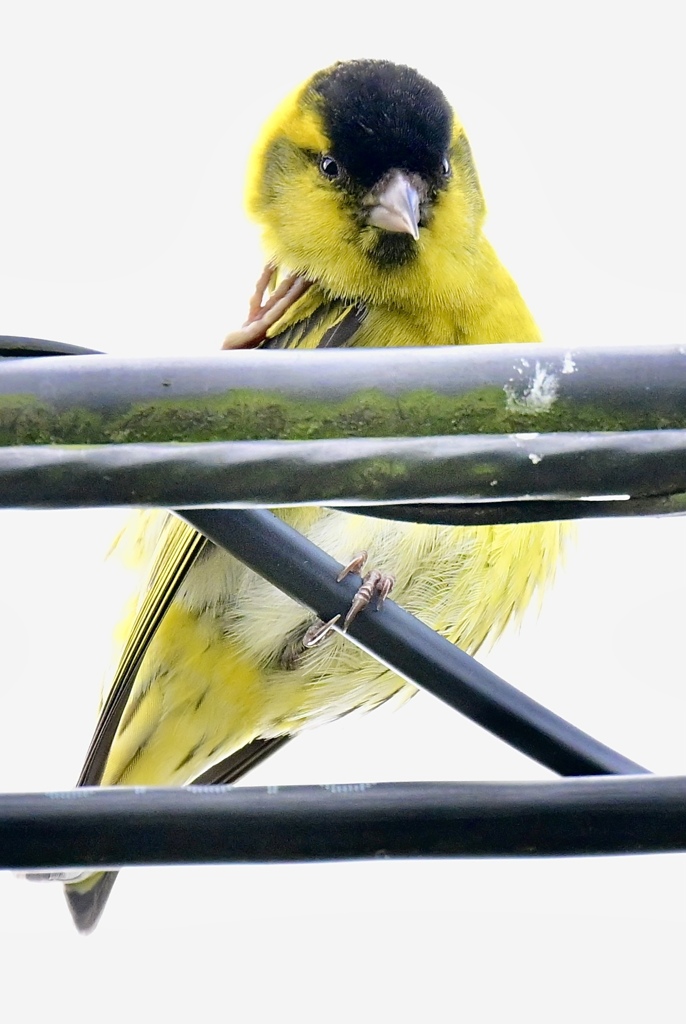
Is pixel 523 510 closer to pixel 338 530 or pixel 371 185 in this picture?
pixel 338 530

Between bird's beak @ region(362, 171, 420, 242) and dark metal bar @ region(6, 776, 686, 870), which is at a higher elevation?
bird's beak @ region(362, 171, 420, 242)

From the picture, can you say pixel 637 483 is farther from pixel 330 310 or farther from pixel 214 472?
pixel 330 310

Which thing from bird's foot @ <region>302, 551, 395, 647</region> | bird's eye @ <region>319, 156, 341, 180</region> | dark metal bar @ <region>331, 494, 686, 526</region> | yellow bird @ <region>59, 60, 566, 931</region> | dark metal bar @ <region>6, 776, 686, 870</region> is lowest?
dark metal bar @ <region>6, 776, 686, 870</region>

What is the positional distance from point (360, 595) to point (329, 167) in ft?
6.15

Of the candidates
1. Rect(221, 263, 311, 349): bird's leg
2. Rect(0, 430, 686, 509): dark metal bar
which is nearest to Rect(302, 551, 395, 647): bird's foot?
Rect(0, 430, 686, 509): dark metal bar

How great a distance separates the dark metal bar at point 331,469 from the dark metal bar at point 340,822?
0.87ft

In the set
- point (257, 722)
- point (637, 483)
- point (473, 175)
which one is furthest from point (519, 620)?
point (637, 483)

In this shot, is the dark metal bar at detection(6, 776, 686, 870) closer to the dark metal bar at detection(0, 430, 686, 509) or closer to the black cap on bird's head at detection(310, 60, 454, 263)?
the dark metal bar at detection(0, 430, 686, 509)

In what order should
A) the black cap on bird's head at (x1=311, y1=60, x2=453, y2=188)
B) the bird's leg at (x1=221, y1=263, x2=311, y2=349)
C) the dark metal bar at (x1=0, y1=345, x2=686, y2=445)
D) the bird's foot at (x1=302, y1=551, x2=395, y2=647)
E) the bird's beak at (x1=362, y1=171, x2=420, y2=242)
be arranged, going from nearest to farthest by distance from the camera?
the dark metal bar at (x1=0, y1=345, x2=686, y2=445)
the bird's foot at (x1=302, y1=551, x2=395, y2=647)
the bird's leg at (x1=221, y1=263, x2=311, y2=349)
the bird's beak at (x1=362, y1=171, x2=420, y2=242)
the black cap on bird's head at (x1=311, y1=60, x2=453, y2=188)

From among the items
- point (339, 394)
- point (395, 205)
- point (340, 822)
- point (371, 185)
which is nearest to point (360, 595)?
point (340, 822)

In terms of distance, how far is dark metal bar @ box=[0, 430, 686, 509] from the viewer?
0.86 metres

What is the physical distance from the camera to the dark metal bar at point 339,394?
86 cm

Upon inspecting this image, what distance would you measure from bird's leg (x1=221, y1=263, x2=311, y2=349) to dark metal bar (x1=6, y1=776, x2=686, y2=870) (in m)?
1.35

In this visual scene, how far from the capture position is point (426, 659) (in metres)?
1.22
